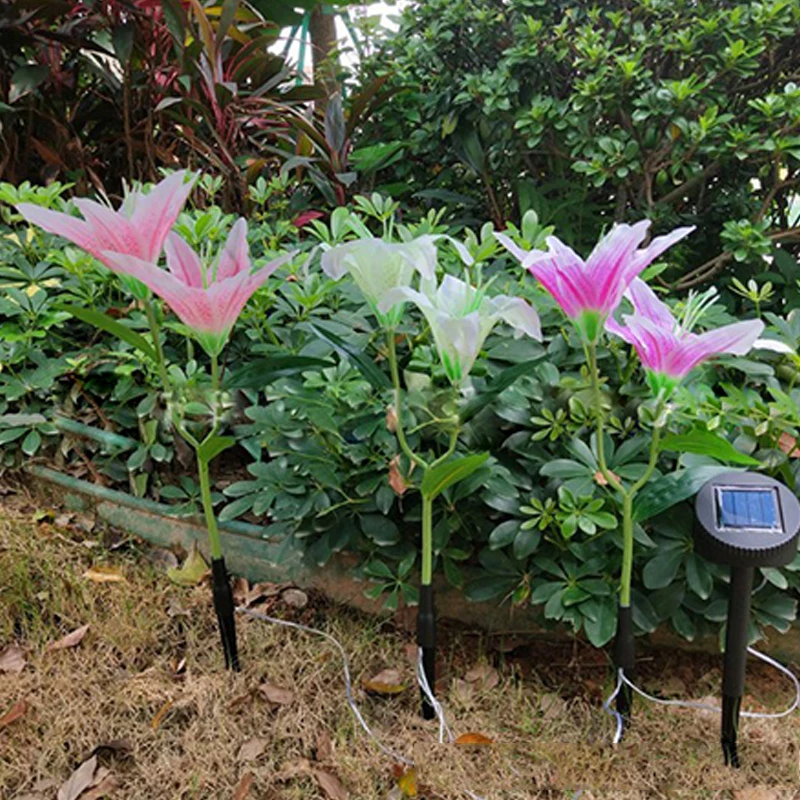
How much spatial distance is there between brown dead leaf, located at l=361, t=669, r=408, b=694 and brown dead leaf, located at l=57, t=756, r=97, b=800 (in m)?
0.44

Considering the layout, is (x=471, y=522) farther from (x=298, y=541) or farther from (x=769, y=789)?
(x=769, y=789)

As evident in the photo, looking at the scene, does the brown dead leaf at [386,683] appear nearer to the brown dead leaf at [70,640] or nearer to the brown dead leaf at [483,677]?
the brown dead leaf at [483,677]

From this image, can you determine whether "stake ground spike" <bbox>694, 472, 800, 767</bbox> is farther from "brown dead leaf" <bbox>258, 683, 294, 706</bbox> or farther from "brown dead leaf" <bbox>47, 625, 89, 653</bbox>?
"brown dead leaf" <bbox>47, 625, 89, 653</bbox>

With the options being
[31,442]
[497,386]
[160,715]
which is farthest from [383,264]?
[31,442]

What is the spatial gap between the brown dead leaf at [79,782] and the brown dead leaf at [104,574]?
0.43 metres

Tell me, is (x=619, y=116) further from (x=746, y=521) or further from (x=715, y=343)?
(x=746, y=521)

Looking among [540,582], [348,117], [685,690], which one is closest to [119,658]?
[540,582]

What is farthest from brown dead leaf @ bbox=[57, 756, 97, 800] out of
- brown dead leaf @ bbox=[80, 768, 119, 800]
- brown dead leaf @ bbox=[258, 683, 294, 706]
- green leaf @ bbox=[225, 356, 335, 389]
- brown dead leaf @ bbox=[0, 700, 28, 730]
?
green leaf @ bbox=[225, 356, 335, 389]

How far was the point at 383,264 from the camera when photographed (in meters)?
0.95

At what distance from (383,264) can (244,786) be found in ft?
2.53

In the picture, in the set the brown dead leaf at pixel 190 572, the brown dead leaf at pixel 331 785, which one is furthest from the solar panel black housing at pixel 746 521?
the brown dead leaf at pixel 190 572

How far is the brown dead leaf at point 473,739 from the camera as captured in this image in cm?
111

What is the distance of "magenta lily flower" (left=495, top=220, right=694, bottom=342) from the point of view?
87 cm

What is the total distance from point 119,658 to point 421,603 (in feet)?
1.95
